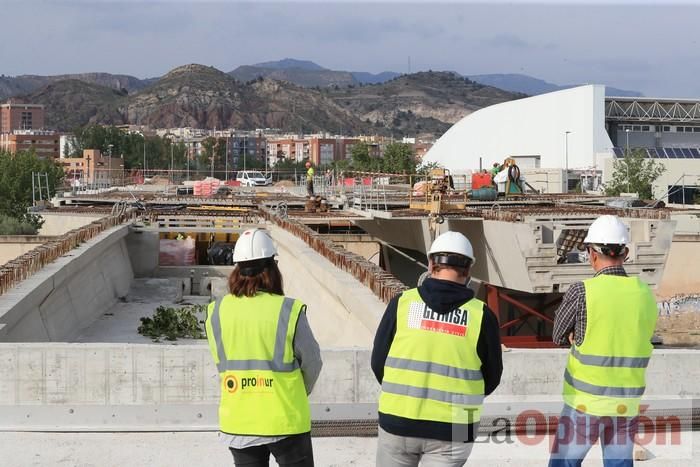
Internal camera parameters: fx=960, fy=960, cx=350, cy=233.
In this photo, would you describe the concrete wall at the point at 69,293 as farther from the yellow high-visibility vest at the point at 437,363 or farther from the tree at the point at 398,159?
the tree at the point at 398,159

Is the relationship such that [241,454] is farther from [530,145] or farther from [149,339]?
[530,145]

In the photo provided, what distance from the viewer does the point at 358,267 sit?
16.7 metres

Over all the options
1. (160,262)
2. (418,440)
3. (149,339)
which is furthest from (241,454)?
(160,262)

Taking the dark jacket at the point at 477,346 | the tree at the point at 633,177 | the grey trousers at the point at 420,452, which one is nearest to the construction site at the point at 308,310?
the grey trousers at the point at 420,452

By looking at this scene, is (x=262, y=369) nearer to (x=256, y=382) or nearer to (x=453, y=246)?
(x=256, y=382)

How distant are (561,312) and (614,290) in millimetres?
330

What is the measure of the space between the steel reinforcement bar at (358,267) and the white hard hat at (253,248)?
861 centimetres

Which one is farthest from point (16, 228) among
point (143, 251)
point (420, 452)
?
point (420, 452)

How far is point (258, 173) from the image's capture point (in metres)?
73.9

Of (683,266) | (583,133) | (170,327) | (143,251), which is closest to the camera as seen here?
(170,327)

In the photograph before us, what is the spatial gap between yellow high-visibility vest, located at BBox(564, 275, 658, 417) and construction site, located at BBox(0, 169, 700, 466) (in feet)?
7.63

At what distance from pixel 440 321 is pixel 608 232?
54.2 inches

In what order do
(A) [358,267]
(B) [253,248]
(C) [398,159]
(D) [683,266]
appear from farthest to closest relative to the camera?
(C) [398,159] < (D) [683,266] < (A) [358,267] < (B) [253,248]

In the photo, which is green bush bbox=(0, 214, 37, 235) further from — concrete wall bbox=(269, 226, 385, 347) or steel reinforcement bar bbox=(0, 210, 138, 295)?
concrete wall bbox=(269, 226, 385, 347)
